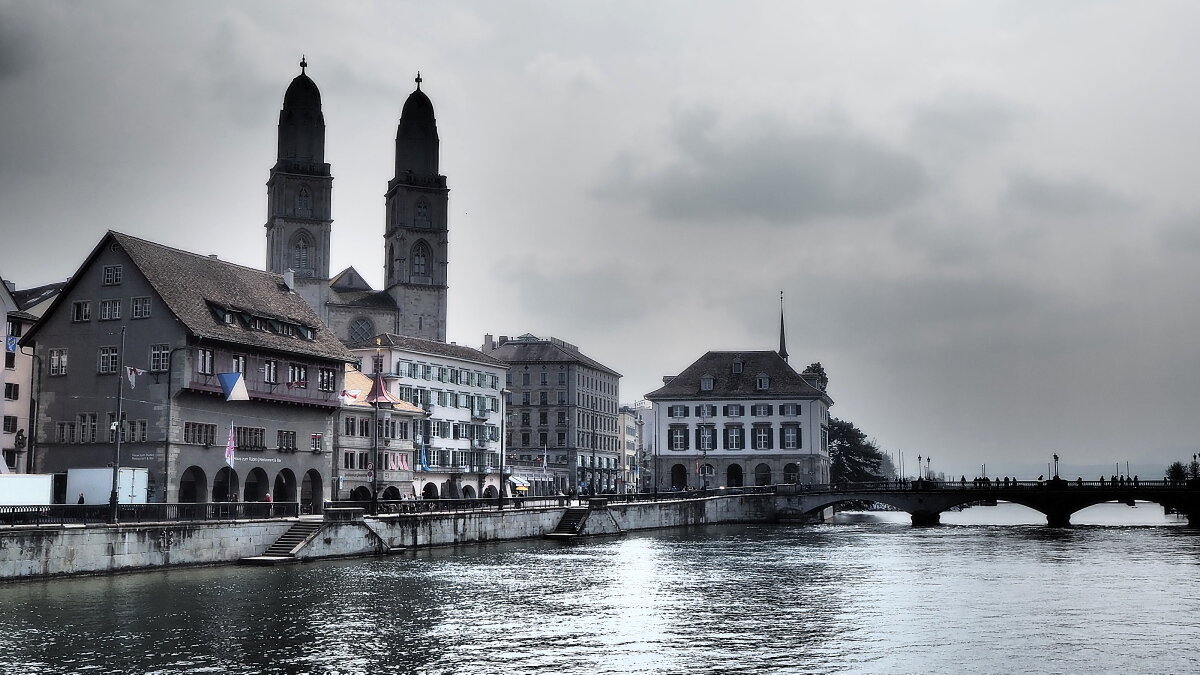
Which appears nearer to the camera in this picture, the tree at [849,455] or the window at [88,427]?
the window at [88,427]

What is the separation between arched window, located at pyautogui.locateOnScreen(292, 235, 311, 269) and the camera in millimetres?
134625

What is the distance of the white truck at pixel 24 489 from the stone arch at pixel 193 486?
14.1 metres

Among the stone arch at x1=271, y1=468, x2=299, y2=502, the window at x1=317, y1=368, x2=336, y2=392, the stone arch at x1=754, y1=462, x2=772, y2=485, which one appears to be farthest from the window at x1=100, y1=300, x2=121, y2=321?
the stone arch at x1=754, y1=462, x2=772, y2=485

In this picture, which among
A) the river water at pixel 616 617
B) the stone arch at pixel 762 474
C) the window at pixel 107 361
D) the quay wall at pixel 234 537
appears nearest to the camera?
the river water at pixel 616 617

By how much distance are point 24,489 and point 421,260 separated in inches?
3669

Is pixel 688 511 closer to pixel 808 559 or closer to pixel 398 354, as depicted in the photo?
pixel 398 354

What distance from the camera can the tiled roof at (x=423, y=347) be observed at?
107 metres

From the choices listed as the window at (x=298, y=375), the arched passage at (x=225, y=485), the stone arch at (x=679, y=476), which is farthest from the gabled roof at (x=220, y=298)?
the stone arch at (x=679, y=476)

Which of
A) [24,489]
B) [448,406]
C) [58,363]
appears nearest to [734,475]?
[448,406]

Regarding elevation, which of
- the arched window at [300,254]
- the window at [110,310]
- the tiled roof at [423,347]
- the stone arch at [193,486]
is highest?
the arched window at [300,254]

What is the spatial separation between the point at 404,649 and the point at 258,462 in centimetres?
4039

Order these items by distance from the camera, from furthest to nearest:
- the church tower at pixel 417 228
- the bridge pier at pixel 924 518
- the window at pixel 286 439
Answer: the church tower at pixel 417 228 → the bridge pier at pixel 924 518 → the window at pixel 286 439

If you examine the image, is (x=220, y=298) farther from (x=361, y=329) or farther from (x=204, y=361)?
(x=361, y=329)

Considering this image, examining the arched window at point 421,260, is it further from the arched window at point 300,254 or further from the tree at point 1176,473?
the tree at point 1176,473
